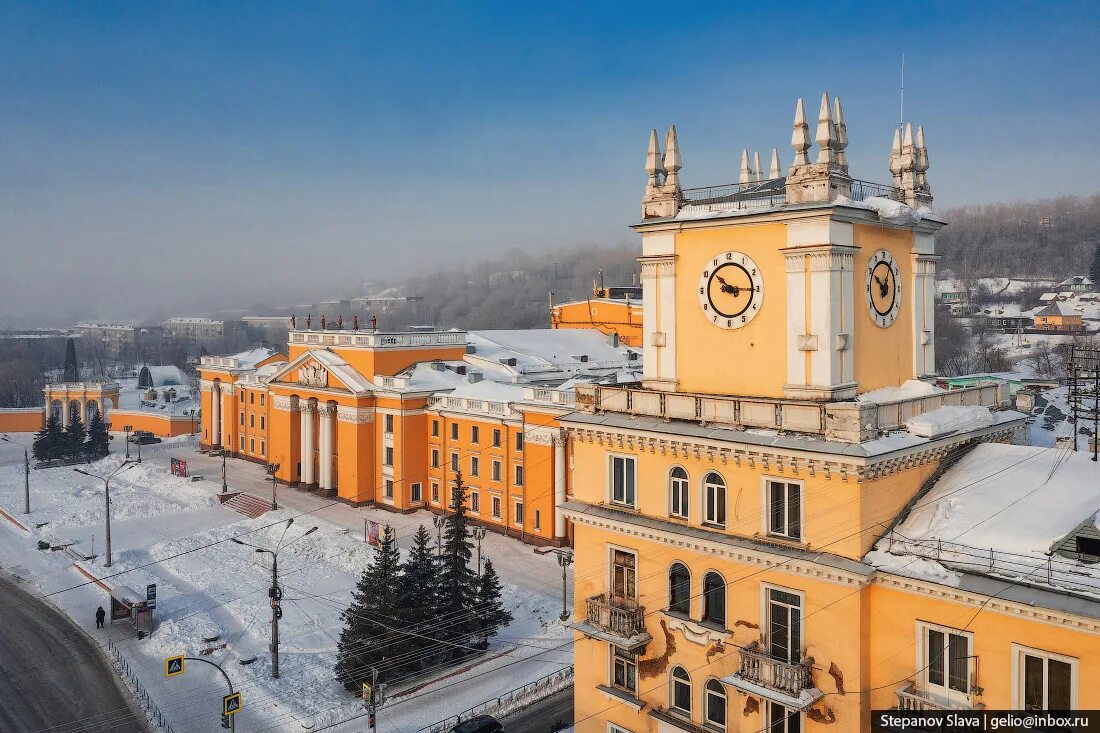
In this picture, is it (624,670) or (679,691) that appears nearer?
(679,691)

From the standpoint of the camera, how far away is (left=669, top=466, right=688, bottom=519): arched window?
1747cm

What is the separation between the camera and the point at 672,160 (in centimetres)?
1917

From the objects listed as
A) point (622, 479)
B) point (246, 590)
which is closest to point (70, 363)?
point (246, 590)

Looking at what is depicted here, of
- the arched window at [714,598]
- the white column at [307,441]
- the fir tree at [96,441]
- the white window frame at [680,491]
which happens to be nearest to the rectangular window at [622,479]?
the white window frame at [680,491]

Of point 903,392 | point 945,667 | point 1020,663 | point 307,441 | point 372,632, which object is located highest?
point 903,392

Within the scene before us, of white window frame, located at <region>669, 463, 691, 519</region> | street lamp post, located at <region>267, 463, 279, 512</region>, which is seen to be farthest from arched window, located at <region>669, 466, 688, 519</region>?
street lamp post, located at <region>267, 463, 279, 512</region>

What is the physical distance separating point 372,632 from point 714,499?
15.9 m

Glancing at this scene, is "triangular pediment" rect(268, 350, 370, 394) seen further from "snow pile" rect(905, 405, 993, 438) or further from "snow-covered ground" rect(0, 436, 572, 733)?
"snow pile" rect(905, 405, 993, 438)

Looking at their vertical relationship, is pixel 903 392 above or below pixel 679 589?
above

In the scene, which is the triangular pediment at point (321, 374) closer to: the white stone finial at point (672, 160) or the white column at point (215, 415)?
the white column at point (215, 415)

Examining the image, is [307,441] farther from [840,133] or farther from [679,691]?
[840,133]

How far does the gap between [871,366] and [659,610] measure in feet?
24.9

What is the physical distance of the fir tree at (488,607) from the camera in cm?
2986

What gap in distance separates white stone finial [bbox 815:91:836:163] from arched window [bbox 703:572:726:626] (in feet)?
30.8
